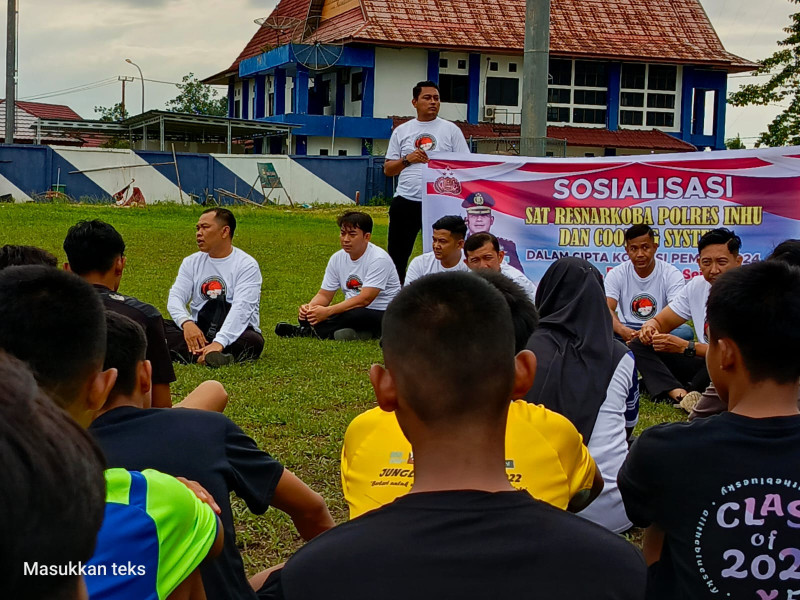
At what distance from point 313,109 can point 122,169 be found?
48.9ft

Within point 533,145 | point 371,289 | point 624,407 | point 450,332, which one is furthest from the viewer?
point 371,289

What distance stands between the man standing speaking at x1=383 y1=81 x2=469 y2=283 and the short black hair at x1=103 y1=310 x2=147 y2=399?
6.98m

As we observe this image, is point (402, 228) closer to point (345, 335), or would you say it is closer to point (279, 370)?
point (345, 335)

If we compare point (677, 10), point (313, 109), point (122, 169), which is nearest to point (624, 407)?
point (122, 169)

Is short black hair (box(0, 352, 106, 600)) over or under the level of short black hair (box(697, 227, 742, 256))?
under

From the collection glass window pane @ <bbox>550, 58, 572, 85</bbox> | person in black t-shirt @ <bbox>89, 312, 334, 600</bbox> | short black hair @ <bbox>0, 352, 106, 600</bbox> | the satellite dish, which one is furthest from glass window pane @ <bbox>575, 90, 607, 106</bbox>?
short black hair @ <bbox>0, 352, 106, 600</bbox>

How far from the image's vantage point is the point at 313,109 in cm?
4094

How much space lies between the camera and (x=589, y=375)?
4113mm

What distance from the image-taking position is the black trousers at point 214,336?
323 inches

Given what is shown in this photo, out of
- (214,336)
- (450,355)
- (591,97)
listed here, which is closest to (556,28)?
(591,97)

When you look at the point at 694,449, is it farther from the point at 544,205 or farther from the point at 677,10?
the point at 677,10

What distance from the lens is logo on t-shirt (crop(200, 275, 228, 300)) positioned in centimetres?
830

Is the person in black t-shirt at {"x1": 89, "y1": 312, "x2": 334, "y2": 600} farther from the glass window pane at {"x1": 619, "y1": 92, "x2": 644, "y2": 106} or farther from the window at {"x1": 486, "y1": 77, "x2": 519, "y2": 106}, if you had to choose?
the glass window pane at {"x1": 619, "y1": 92, "x2": 644, "y2": 106}

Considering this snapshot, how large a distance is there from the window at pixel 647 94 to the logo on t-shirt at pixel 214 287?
35380 millimetres
